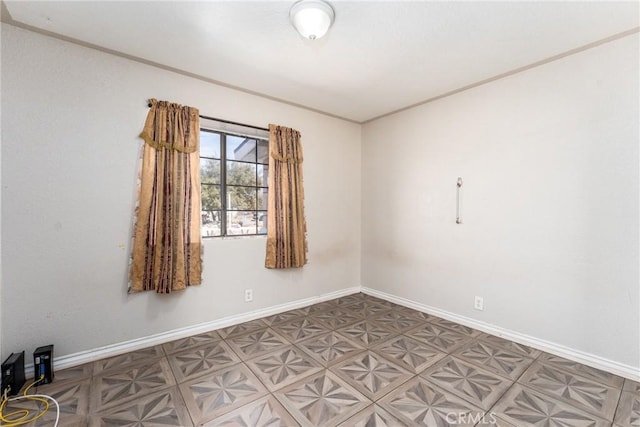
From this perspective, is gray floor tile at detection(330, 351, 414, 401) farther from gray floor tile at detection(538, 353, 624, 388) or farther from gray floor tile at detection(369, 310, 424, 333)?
gray floor tile at detection(538, 353, 624, 388)

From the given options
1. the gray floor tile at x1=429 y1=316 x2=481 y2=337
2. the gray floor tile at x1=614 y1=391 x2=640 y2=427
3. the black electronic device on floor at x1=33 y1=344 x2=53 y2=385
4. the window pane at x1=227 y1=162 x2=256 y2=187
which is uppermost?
the window pane at x1=227 y1=162 x2=256 y2=187

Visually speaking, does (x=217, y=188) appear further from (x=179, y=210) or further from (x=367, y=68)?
(x=367, y=68)

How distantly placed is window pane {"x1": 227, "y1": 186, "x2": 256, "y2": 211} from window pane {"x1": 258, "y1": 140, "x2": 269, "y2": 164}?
36 centimetres

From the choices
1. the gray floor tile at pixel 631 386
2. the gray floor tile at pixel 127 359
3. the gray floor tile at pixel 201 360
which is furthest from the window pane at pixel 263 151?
the gray floor tile at pixel 631 386

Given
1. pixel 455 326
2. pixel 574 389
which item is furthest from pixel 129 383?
pixel 574 389

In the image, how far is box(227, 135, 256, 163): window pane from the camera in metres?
3.14

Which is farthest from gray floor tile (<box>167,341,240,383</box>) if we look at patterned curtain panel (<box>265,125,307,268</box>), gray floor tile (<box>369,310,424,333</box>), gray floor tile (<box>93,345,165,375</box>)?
gray floor tile (<box>369,310,424,333</box>)

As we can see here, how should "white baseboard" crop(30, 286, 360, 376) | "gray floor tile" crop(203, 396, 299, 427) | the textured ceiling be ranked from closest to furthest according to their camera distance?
"gray floor tile" crop(203, 396, 299, 427)
the textured ceiling
"white baseboard" crop(30, 286, 360, 376)

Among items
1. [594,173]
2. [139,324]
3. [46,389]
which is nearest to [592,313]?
[594,173]

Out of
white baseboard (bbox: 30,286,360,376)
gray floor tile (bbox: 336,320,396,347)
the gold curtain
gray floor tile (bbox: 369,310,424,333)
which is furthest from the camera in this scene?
gray floor tile (bbox: 369,310,424,333)

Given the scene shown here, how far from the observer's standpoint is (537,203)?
258cm

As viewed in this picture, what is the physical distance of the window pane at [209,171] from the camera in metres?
2.96

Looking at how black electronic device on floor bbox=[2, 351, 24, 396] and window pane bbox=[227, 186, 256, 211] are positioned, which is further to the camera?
window pane bbox=[227, 186, 256, 211]
